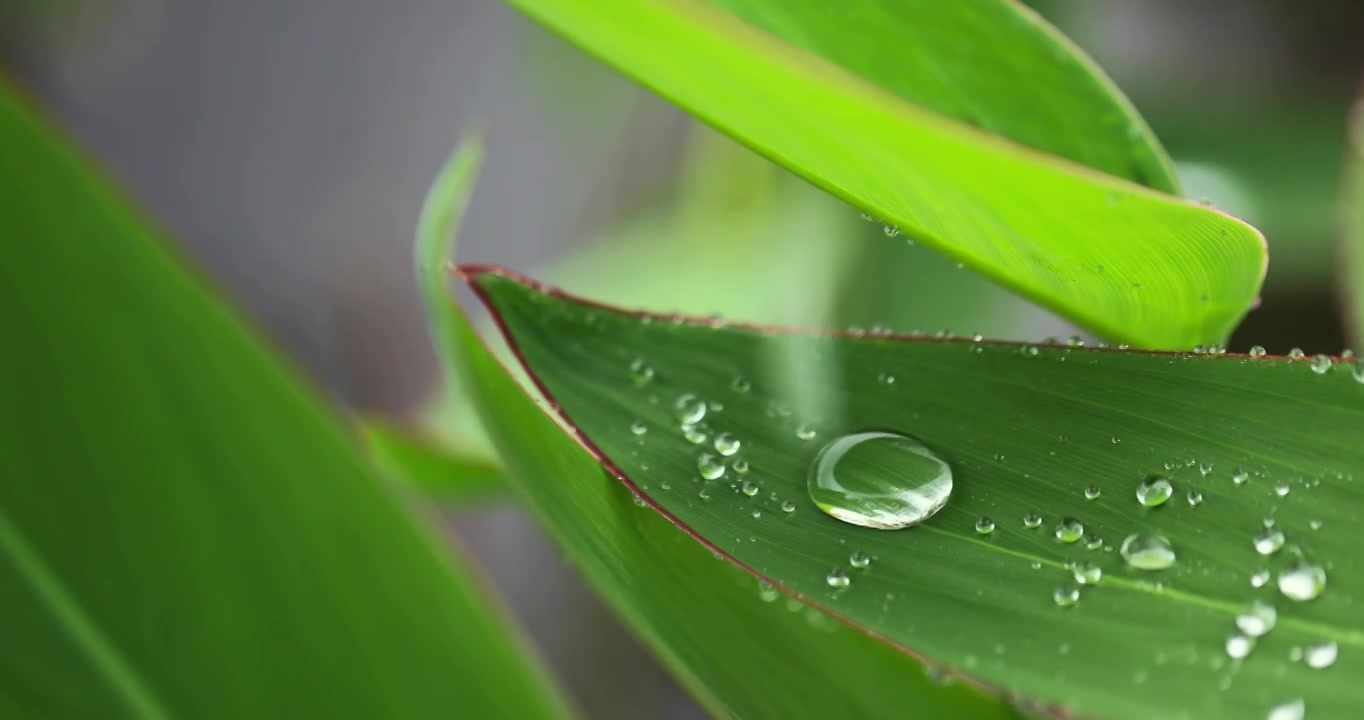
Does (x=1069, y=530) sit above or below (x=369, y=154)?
below

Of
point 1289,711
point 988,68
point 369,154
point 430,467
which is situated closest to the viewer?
point 1289,711

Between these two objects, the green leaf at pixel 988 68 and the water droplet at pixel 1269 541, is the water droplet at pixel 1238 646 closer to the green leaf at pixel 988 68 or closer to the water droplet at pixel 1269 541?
the water droplet at pixel 1269 541

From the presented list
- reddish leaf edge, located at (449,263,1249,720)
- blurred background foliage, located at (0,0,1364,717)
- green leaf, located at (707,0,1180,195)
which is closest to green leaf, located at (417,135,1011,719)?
reddish leaf edge, located at (449,263,1249,720)

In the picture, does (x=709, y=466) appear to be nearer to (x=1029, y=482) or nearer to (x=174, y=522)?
(x=1029, y=482)

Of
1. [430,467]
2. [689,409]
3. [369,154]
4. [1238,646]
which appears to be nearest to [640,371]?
[689,409]

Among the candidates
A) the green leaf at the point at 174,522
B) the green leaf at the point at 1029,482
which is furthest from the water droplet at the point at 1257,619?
the green leaf at the point at 174,522

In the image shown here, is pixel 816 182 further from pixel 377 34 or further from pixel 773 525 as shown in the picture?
pixel 377 34

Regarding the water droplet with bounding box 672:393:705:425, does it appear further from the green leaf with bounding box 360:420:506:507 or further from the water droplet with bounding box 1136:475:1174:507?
the green leaf with bounding box 360:420:506:507

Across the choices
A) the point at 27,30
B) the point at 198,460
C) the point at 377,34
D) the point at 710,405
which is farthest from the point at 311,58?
the point at 710,405
